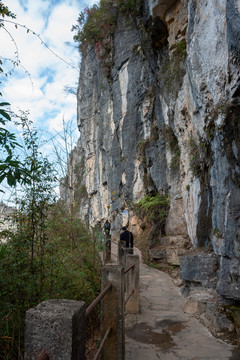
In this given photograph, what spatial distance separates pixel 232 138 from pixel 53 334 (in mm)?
4501

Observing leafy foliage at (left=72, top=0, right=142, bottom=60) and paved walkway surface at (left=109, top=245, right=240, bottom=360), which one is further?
leafy foliage at (left=72, top=0, right=142, bottom=60)

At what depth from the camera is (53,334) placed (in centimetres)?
168

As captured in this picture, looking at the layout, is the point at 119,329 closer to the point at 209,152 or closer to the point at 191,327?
the point at 191,327

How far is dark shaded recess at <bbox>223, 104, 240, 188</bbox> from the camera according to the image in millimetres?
4804

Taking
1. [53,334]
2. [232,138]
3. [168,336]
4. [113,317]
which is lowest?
[168,336]

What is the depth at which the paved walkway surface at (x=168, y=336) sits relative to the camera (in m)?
3.89

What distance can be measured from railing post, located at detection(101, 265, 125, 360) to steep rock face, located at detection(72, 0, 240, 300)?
7.74ft

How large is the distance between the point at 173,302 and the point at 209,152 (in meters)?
3.72

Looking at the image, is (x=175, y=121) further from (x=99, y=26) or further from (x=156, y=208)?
(x=99, y=26)

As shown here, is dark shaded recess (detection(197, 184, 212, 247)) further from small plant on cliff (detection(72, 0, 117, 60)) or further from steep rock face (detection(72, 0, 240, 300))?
small plant on cliff (detection(72, 0, 117, 60))

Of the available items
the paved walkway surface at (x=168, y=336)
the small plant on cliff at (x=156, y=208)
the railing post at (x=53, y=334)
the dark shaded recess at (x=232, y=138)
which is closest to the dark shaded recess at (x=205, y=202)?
the dark shaded recess at (x=232, y=138)

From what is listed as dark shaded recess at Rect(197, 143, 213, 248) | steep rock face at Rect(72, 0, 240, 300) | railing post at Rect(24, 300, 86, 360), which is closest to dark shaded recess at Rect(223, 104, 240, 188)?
steep rock face at Rect(72, 0, 240, 300)

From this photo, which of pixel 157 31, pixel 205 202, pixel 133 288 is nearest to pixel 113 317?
pixel 133 288

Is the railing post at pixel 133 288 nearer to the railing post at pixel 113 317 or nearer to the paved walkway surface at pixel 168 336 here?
the paved walkway surface at pixel 168 336
